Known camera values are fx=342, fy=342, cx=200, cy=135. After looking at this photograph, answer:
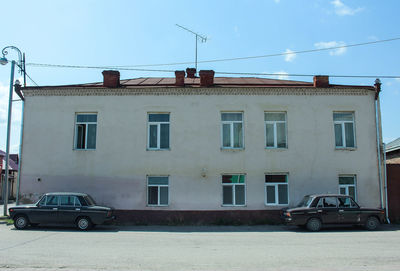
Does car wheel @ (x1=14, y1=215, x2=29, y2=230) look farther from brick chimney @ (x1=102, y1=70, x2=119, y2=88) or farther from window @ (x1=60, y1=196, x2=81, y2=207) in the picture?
brick chimney @ (x1=102, y1=70, x2=119, y2=88)

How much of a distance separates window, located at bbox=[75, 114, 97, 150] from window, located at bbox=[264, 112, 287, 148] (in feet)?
28.4

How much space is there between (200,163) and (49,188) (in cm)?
744

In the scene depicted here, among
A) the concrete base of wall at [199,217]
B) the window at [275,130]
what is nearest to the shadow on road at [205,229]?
the concrete base of wall at [199,217]

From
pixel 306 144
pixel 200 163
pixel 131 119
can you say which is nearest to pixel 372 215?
pixel 306 144

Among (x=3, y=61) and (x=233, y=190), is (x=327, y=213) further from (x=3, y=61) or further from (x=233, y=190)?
(x=3, y=61)

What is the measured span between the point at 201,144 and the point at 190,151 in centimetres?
63

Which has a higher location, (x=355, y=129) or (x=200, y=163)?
(x=355, y=129)

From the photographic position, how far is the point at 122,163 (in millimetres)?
16594

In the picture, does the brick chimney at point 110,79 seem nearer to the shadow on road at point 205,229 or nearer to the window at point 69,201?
the window at point 69,201

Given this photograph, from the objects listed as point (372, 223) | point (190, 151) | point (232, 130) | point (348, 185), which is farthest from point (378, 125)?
point (190, 151)

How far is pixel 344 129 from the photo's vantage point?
17188 mm

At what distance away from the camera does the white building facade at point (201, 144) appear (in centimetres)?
1639

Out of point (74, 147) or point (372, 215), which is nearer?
point (372, 215)
